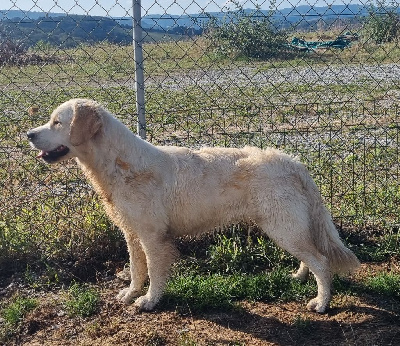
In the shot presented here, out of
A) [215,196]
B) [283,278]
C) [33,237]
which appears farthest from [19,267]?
[283,278]

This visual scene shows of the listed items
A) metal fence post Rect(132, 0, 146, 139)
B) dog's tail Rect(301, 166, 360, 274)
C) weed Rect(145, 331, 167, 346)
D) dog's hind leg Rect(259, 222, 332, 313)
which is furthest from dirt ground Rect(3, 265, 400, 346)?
metal fence post Rect(132, 0, 146, 139)

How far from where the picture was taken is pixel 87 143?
379 centimetres

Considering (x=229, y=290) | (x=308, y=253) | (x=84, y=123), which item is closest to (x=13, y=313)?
(x=84, y=123)

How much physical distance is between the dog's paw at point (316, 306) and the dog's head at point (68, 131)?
2.09m

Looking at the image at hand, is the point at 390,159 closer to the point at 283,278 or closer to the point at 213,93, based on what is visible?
the point at 283,278

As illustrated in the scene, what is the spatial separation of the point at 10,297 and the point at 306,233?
2.47 m

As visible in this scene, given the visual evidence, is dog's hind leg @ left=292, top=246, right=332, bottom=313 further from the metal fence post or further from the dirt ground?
the metal fence post

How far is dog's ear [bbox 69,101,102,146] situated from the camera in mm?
3693

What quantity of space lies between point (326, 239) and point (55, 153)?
2211 mm

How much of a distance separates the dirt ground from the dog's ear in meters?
1.36

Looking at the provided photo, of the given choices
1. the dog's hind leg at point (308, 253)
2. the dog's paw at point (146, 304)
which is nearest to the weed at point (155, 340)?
the dog's paw at point (146, 304)

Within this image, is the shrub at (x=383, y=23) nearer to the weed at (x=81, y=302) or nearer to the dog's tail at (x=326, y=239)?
the dog's tail at (x=326, y=239)

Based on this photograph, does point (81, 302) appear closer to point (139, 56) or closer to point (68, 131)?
point (68, 131)

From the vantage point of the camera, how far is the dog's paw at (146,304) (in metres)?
3.97
